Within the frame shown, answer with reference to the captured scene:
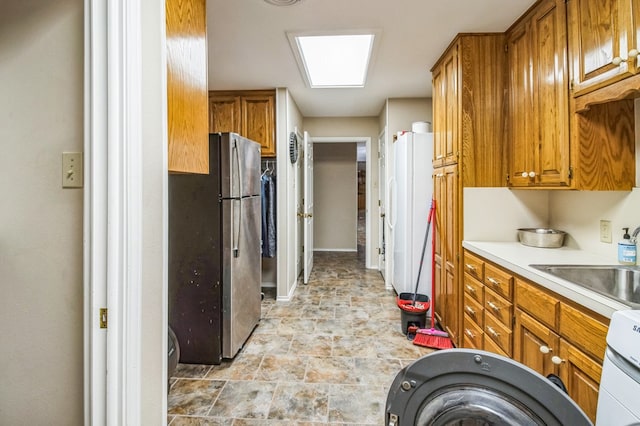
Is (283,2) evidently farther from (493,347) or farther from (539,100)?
(493,347)

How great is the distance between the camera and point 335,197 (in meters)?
6.79

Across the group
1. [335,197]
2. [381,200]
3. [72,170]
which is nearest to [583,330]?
[72,170]

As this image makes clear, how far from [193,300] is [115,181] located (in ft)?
5.53

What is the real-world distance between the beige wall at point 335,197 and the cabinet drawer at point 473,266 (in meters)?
4.42

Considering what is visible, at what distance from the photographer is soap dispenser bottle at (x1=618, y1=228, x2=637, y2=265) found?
1.60m

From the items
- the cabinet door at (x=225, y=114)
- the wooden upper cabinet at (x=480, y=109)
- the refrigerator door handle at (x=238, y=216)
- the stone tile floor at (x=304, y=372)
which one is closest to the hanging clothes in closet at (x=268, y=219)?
the stone tile floor at (x=304, y=372)

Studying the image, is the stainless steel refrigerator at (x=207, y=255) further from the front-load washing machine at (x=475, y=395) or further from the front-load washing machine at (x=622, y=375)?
the front-load washing machine at (x=622, y=375)

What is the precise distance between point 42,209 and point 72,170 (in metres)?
0.16

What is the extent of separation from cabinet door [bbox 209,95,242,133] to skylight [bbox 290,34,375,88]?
91 cm

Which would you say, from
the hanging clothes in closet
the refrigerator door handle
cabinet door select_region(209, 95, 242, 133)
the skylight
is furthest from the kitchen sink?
cabinet door select_region(209, 95, 242, 133)

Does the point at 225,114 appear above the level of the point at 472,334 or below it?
above

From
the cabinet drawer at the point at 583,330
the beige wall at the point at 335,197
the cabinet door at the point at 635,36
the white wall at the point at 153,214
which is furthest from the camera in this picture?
the beige wall at the point at 335,197

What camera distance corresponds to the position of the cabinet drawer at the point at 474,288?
7.06 feet

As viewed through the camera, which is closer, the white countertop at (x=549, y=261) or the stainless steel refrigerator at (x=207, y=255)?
the white countertop at (x=549, y=261)
